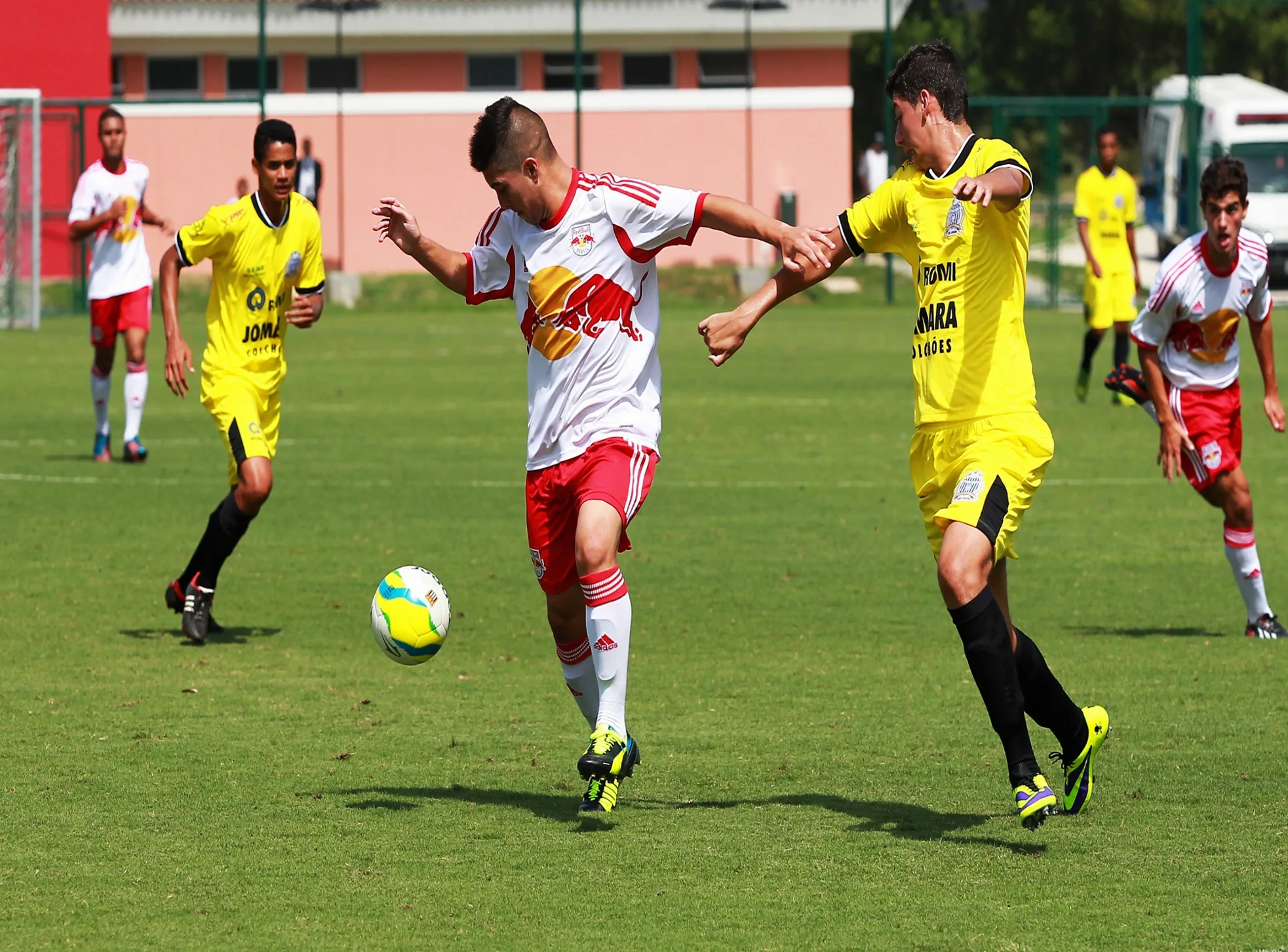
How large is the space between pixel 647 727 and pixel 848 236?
224 centimetres

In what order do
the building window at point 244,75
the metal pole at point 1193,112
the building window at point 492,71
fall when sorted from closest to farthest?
1. the metal pole at point 1193,112
2. the building window at point 492,71
3. the building window at point 244,75

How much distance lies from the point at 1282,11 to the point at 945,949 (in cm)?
6163

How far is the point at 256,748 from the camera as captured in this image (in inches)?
282

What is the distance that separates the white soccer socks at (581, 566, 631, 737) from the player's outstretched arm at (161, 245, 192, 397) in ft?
12.9

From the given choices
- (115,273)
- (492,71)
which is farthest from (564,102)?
(115,273)

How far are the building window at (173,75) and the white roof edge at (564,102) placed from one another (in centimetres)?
328

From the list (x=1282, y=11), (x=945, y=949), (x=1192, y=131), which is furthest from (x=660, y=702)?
(x=1282, y=11)

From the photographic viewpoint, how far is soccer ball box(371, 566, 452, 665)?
22.2 feet

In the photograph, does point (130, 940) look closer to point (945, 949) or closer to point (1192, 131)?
point (945, 949)

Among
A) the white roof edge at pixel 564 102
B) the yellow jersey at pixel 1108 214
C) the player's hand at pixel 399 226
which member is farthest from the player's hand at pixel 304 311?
the white roof edge at pixel 564 102

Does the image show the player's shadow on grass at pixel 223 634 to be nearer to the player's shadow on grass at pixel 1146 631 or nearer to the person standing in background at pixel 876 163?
the player's shadow on grass at pixel 1146 631

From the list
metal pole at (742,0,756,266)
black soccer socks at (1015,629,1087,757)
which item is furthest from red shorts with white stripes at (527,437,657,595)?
metal pole at (742,0,756,266)

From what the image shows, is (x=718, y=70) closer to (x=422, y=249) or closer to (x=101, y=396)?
(x=101, y=396)

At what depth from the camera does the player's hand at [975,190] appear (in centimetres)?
564
